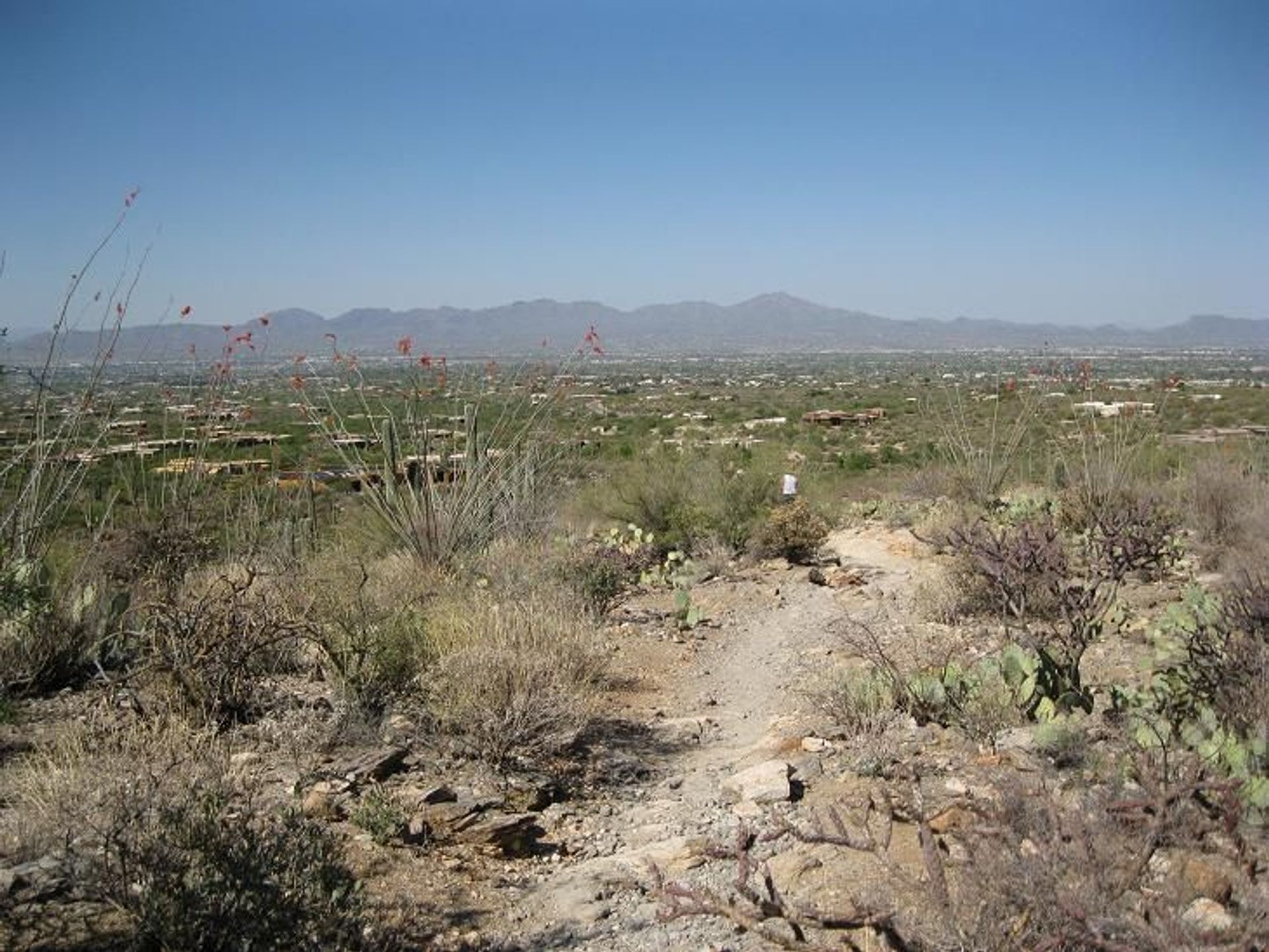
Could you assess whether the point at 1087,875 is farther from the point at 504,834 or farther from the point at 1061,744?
the point at 504,834

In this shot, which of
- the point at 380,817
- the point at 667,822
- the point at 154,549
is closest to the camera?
the point at 380,817

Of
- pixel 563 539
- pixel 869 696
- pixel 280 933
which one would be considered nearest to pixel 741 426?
pixel 563 539

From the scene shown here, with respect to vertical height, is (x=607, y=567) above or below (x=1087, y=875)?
below

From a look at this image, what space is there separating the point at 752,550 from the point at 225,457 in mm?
5792

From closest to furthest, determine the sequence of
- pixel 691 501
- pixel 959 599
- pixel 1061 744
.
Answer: pixel 1061 744
pixel 959 599
pixel 691 501

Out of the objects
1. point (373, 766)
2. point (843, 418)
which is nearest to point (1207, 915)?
point (373, 766)

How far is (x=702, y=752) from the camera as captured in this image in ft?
20.1

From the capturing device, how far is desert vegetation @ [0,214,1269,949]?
3.33m

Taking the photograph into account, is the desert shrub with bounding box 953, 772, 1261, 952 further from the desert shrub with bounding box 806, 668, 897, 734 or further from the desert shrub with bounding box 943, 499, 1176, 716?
the desert shrub with bounding box 806, 668, 897, 734

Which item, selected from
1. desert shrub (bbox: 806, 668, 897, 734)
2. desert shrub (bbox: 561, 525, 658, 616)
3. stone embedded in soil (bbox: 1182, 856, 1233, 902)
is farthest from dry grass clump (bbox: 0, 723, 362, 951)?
desert shrub (bbox: 561, 525, 658, 616)

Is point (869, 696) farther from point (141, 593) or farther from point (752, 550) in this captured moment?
point (752, 550)

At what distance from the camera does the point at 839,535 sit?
1380 centimetres

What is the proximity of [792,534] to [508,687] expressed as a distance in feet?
22.0

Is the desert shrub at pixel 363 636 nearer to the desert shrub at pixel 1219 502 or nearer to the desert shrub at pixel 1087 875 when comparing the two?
the desert shrub at pixel 1087 875
